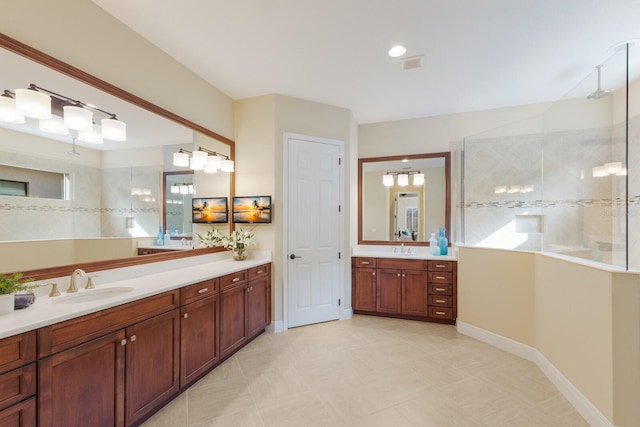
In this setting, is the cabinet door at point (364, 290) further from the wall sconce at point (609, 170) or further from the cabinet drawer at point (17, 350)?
the cabinet drawer at point (17, 350)

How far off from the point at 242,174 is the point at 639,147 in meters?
3.78

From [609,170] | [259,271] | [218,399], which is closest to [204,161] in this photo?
[259,271]

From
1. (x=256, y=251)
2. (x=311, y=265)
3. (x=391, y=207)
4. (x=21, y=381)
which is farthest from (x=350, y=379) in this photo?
(x=391, y=207)

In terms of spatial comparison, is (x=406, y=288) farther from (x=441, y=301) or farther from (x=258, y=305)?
(x=258, y=305)

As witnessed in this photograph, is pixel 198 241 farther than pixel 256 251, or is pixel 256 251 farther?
pixel 256 251

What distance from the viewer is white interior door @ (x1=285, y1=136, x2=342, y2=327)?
3521 mm

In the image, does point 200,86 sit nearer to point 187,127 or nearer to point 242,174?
point 187,127

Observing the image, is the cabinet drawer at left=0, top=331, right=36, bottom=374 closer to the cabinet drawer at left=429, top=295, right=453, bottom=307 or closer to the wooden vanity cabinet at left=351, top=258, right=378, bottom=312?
the wooden vanity cabinet at left=351, top=258, right=378, bottom=312

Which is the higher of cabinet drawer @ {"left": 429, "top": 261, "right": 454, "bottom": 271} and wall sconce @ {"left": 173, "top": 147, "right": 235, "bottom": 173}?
wall sconce @ {"left": 173, "top": 147, "right": 235, "bottom": 173}

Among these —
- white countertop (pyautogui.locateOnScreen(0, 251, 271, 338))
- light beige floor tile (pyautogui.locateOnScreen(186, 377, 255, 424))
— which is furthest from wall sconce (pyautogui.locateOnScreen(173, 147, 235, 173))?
light beige floor tile (pyautogui.locateOnScreen(186, 377, 255, 424))

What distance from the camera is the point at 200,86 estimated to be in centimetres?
310

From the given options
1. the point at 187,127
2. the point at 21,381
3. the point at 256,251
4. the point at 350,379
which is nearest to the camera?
the point at 21,381

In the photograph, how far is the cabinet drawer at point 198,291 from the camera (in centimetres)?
216

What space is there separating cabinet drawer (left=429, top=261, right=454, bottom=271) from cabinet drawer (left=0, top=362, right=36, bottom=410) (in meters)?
3.76
